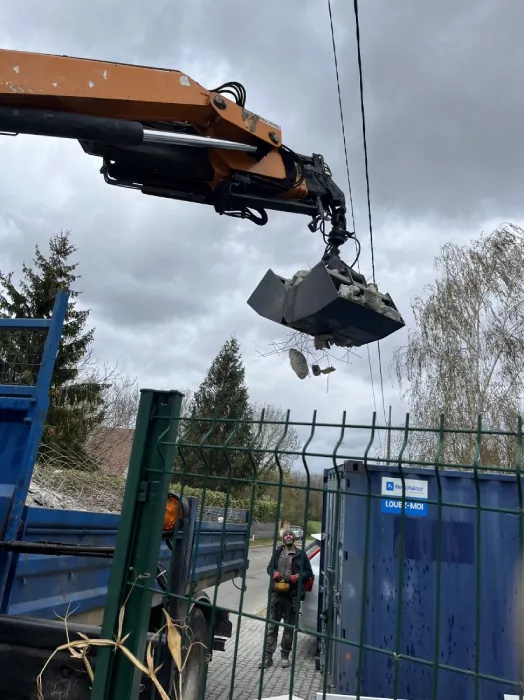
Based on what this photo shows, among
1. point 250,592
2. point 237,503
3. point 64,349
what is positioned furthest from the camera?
point 64,349

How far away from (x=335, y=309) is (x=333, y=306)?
0.04m

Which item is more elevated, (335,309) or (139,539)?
(335,309)

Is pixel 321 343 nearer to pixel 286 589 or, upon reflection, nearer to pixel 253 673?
pixel 286 589

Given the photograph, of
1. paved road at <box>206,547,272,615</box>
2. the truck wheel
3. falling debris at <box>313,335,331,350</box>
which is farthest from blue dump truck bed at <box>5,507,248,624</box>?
paved road at <box>206,547,272,615</box>

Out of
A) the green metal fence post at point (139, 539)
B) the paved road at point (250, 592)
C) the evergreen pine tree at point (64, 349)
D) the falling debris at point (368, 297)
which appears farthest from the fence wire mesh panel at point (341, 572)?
the evergreen pine tree at point (64, 349)

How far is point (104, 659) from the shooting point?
215cm

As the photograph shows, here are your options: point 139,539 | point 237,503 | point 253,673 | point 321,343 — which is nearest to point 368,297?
point 321,343

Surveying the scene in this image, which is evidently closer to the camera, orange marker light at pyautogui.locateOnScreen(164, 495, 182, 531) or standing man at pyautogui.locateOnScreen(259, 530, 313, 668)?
orange marker light at pyautogui.locateOnScreen(164, 495, 182, 531)

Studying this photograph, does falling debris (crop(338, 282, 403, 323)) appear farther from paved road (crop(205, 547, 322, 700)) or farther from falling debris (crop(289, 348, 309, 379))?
paved road (crop(205, 547, 322, 700))

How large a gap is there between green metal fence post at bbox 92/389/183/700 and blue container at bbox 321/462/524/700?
1.95 metres

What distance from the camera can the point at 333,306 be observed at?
11.3 feet

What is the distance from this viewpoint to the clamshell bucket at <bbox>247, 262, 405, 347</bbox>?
3.47 m

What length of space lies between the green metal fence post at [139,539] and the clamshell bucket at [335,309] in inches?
55.4

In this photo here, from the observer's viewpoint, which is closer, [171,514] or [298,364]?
[171,514]
